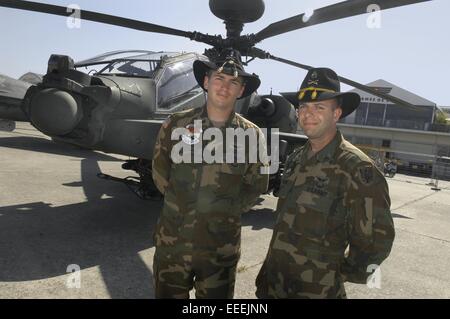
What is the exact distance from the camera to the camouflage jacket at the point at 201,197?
2447 millimetres

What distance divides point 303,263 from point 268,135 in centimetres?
393

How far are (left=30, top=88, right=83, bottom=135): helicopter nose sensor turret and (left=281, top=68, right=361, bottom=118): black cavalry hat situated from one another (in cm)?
284

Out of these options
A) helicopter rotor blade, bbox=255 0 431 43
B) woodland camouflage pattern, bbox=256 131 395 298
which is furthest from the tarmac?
helicopter rotor blade, bbox=255 0 431 43

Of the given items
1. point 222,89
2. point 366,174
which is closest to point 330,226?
point 366,174

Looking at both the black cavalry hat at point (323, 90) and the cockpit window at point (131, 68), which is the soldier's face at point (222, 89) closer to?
the black cavalry hat at point (323, 90)

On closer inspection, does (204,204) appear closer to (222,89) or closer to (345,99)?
(222,89)

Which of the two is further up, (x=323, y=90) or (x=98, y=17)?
(x=98, y=17)

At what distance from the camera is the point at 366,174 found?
197 centimetres

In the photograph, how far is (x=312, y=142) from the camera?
90.2 inches

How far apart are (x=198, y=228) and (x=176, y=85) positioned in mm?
3520

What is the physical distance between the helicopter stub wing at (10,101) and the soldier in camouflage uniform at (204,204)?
12.2 metres

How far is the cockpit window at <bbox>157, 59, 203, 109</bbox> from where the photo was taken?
5.36 meters
